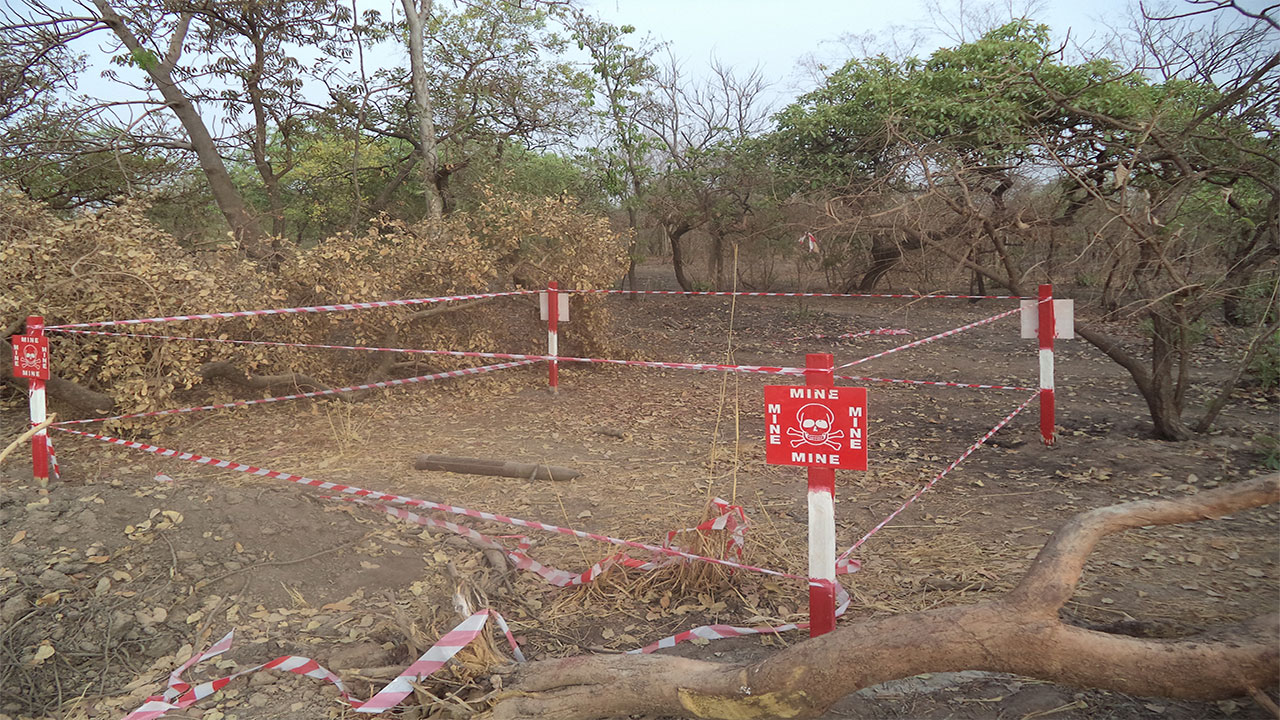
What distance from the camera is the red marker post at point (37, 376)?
5.18 meters

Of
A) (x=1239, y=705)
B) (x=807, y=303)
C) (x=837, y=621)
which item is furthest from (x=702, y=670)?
(x=807, y=303)

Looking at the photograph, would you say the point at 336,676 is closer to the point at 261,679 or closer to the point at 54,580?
the point at 261,679

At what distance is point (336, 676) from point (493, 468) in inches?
110

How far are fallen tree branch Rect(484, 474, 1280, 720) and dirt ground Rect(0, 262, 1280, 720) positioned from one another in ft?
0.91

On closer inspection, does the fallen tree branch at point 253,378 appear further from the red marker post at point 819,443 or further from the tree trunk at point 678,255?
the tree trunk at point 678,255

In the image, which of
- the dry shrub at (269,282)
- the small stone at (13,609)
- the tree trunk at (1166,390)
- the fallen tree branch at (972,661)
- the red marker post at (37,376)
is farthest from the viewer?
the dry shrub at (269,282)

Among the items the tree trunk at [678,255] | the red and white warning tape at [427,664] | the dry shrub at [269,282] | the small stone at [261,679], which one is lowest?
the small stone at [261,679]

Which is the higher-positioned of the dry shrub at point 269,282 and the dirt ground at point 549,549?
the dry shrub at point 269,282

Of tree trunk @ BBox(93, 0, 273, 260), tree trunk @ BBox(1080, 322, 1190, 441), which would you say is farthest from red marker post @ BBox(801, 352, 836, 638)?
tree trunk @ BBox(93, 0, 273, 260)

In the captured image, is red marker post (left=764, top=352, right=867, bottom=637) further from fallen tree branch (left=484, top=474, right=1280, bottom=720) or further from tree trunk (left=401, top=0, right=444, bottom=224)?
tree trunk (left=401, top=0, right=444, bottom=224)

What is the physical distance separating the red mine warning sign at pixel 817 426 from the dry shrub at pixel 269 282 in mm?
5786

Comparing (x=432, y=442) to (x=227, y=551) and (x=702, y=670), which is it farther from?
(x=702, y=670)

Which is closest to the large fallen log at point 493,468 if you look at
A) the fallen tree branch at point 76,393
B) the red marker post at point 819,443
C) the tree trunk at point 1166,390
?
the red marker post at point 819,443

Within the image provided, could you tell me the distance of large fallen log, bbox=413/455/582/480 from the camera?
223 inches
